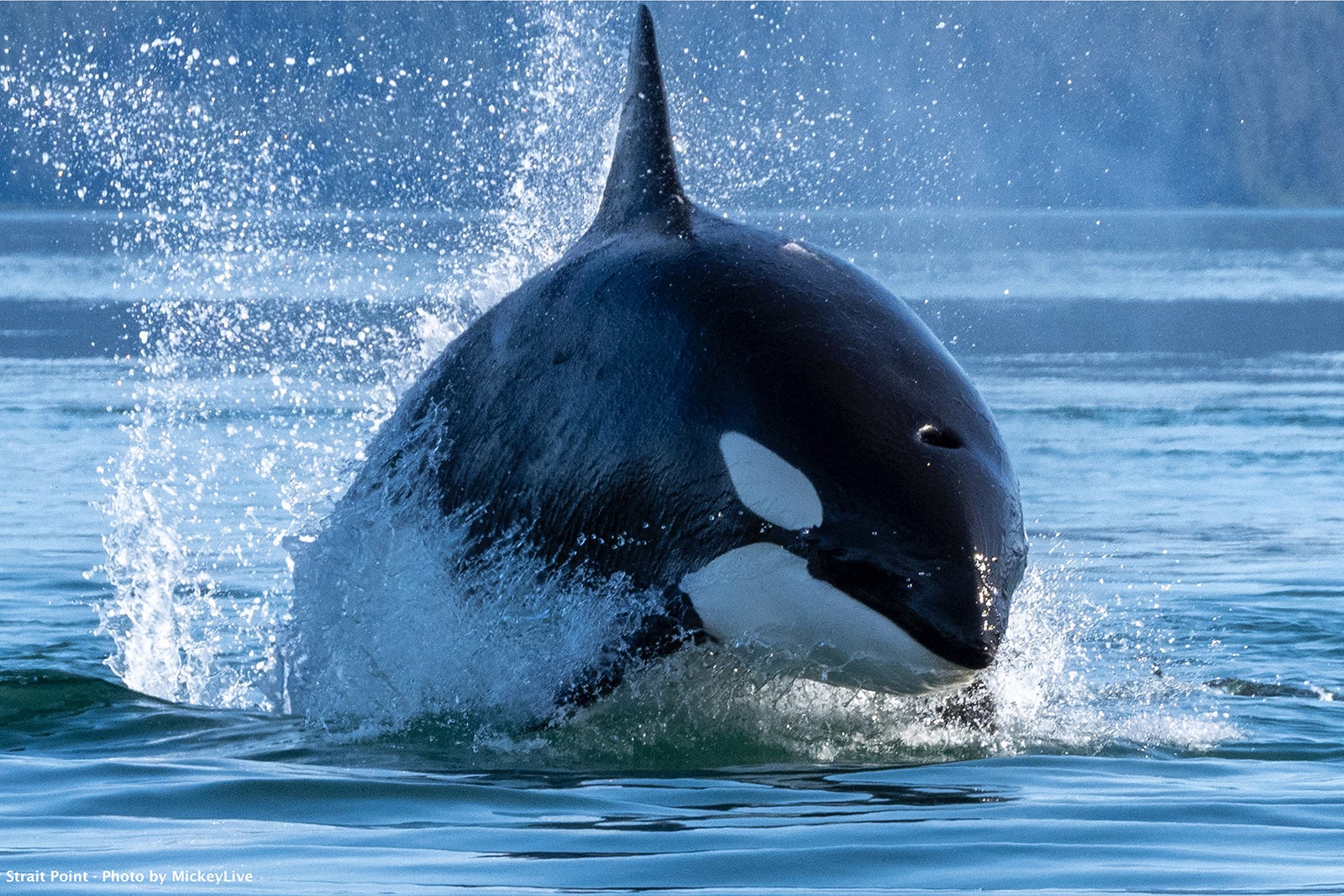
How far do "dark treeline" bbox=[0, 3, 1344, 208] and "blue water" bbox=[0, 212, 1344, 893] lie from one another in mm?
75976

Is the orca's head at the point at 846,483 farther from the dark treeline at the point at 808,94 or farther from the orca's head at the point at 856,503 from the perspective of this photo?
the dark treeline at the point at 808,94

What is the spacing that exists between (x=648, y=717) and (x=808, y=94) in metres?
147

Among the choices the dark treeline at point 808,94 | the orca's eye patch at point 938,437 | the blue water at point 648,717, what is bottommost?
the blue water at point 648,717

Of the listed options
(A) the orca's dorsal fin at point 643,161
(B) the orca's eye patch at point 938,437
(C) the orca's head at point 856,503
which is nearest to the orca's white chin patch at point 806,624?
(C) the orca's head at point 856,503

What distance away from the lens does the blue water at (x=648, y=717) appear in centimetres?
634

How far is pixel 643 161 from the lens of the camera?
9.26 meters

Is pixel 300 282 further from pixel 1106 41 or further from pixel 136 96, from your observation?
pixel 1106 41

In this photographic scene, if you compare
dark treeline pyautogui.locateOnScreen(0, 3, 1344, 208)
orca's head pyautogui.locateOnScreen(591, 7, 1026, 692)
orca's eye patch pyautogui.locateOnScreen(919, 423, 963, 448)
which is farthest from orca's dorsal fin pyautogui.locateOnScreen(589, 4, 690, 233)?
dark treeline pyautogui.locateOnScreen(0, 3, 1344, 208)

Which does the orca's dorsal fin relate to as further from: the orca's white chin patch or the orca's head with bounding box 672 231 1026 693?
the orca's white chin patch

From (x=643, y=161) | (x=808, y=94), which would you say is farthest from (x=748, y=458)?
(x=808, y=94)

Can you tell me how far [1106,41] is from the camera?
18750 centimetres

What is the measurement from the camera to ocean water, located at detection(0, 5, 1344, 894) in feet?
21.0

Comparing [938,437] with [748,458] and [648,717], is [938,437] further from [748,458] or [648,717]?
[648,717]

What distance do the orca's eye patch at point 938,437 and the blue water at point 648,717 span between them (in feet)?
3.91
